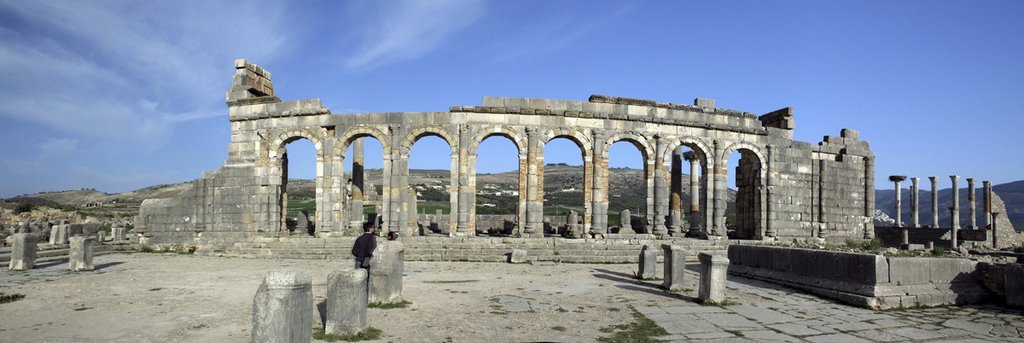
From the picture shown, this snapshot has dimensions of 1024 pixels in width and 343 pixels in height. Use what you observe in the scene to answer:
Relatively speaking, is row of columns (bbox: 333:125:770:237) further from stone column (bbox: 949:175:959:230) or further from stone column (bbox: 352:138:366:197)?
stone column (bbox: 949:175:959:230)

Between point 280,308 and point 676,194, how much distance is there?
67.9 ft

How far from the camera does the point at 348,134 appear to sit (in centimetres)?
2197

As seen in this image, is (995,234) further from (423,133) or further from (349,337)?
(349,337)

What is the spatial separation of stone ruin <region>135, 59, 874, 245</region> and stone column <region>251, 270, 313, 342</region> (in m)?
15.6

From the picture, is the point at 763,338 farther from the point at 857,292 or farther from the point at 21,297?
the point at 21,297

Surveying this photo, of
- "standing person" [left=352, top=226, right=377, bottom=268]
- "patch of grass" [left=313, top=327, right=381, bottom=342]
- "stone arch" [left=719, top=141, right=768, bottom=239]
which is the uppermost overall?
"stone arch" [left=719, top=141, right=768, bottom=239]

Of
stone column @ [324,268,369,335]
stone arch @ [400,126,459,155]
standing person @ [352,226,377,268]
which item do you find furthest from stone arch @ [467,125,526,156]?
stone column @ [324,268,369,335]

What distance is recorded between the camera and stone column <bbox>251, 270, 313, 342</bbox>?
5480mm

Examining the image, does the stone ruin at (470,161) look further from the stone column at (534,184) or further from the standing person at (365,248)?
the standing person at (365,248)

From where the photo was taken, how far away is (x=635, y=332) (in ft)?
26.2

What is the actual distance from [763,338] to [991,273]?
19.0 feet

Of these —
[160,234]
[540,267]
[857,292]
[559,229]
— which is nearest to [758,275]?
[857,292]

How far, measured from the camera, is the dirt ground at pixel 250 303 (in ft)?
25.7

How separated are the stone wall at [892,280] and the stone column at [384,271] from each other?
763 cm
